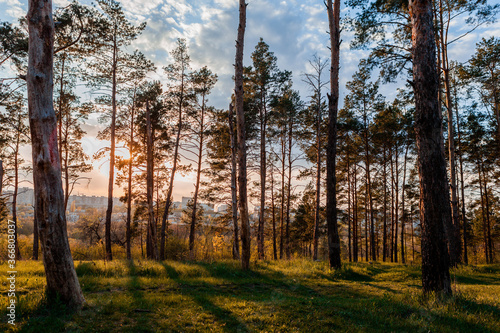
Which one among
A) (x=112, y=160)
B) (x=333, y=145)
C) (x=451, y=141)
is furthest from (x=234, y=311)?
(x=451, y=141)

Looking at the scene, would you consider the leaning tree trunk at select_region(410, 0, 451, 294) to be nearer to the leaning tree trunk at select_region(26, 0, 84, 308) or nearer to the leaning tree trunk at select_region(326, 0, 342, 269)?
the leaning tree trunk at select_region(326, 0, 342, 269)

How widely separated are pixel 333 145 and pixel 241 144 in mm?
3999

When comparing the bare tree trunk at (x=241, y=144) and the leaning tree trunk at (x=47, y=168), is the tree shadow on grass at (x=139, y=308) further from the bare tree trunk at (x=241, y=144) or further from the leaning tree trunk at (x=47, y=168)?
the bare tree trunk at (x=241, y=144)

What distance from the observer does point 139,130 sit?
19594 mm

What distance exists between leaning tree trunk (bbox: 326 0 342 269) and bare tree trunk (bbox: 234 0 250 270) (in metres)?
3.53

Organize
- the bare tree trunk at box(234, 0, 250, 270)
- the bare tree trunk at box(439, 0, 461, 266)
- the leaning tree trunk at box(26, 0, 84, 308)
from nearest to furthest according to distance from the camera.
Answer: the leaning tree trunk at box(26, 0, 84, 308), the bare tree trunk at box(234, 0, 250, 270), the bare tree trunk at box(439, 0, 461, 266)

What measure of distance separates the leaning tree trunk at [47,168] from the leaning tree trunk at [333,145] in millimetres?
8702

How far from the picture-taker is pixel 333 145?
414 inches

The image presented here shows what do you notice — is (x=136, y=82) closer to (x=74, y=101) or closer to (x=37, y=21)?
(x=74, y=101)

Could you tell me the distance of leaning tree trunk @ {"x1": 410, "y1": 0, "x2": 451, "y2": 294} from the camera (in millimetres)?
5344

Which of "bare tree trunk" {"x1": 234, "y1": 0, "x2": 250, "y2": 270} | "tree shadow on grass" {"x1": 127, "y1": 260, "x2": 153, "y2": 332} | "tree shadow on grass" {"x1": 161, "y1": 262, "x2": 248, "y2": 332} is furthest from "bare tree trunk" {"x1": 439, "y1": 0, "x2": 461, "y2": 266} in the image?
"tree shadow on grass" {"x1": 127, "y1": 260, "x2": 153, "y2": 332}

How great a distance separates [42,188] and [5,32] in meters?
14.2

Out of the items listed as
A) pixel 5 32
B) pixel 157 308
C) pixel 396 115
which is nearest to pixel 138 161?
pixel 5 32

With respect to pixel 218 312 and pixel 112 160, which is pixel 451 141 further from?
pixel 112 160
